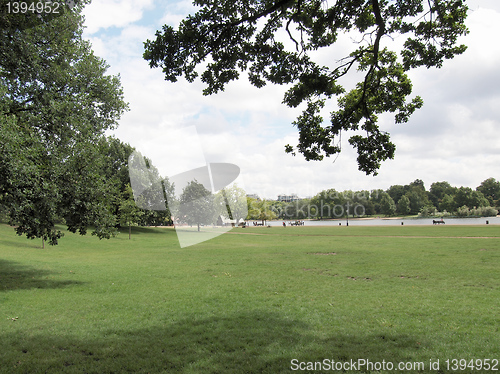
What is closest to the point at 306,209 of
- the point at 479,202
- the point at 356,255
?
the point at 479,202

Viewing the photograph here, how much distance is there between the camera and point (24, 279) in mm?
14312

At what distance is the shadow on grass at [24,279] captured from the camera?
13.0 meters

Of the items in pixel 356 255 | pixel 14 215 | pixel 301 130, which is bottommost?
pixel 356 255

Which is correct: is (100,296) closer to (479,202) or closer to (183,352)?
(183,352)

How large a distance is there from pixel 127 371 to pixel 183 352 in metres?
1.18

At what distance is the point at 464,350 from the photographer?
21.5 feet

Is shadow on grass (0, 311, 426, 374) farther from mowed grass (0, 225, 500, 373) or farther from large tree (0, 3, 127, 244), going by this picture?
large tree (0, 3, 127, 244)

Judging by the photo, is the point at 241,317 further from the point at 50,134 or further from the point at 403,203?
the point at 403,203

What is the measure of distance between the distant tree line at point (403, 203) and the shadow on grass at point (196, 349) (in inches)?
4502

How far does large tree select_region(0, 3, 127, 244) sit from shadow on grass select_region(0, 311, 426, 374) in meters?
5.82

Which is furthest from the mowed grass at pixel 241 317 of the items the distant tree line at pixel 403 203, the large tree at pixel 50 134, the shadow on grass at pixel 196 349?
the distant tree line at pixel 403 203

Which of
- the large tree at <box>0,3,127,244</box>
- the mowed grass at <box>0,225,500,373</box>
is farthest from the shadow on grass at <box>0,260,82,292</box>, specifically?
the large tree at <box>0,3,127,244</box>

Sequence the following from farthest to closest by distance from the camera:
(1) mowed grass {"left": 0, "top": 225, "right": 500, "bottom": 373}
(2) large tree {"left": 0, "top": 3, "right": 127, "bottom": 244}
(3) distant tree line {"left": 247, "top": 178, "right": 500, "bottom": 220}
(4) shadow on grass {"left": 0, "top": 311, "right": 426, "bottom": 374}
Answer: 1. (3) distant tree line {"left": 247, "top": 178, "right": 500, "bottom": 220}
2. (2) large tree {"left": 0, "top": 3, "right": 127, "bottom": 244}
3. (1) mowed grass {"left": 0, "top": 225, "right": 500, "bottom": 373}
4. (4) shadow on grass {"left": 0, "top": 311, "right": 426, "bottom": 374}

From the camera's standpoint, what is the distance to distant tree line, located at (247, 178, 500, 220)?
136000 mm
